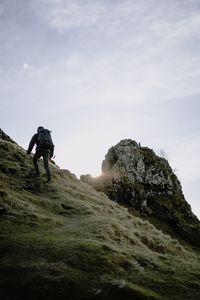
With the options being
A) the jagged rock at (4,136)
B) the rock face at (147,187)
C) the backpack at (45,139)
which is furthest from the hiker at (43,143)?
the rock face at (147,187)

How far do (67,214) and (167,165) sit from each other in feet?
103

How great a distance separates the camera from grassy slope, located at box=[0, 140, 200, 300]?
10664mm

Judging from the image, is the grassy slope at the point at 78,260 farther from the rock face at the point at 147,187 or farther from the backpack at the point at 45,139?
the rock face at the point at 147,187

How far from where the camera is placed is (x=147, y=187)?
4594 centimetres

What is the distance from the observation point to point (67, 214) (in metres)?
20.5

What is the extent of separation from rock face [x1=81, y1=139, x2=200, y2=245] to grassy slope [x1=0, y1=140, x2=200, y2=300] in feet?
73.0

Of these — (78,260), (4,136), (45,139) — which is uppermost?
(4,136)

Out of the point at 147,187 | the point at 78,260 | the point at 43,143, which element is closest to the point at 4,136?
the point at 43,143

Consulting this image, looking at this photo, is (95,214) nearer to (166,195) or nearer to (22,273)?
(22,273)

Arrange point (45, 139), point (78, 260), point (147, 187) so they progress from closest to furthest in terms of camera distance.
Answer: point (78, 260), point (45, 139), point (147, 187)

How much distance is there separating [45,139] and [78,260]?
12.9 meters

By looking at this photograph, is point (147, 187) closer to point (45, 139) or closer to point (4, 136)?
point (4, 136)

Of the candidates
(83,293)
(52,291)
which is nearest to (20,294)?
(52,291)

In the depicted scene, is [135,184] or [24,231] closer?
[24,231]
